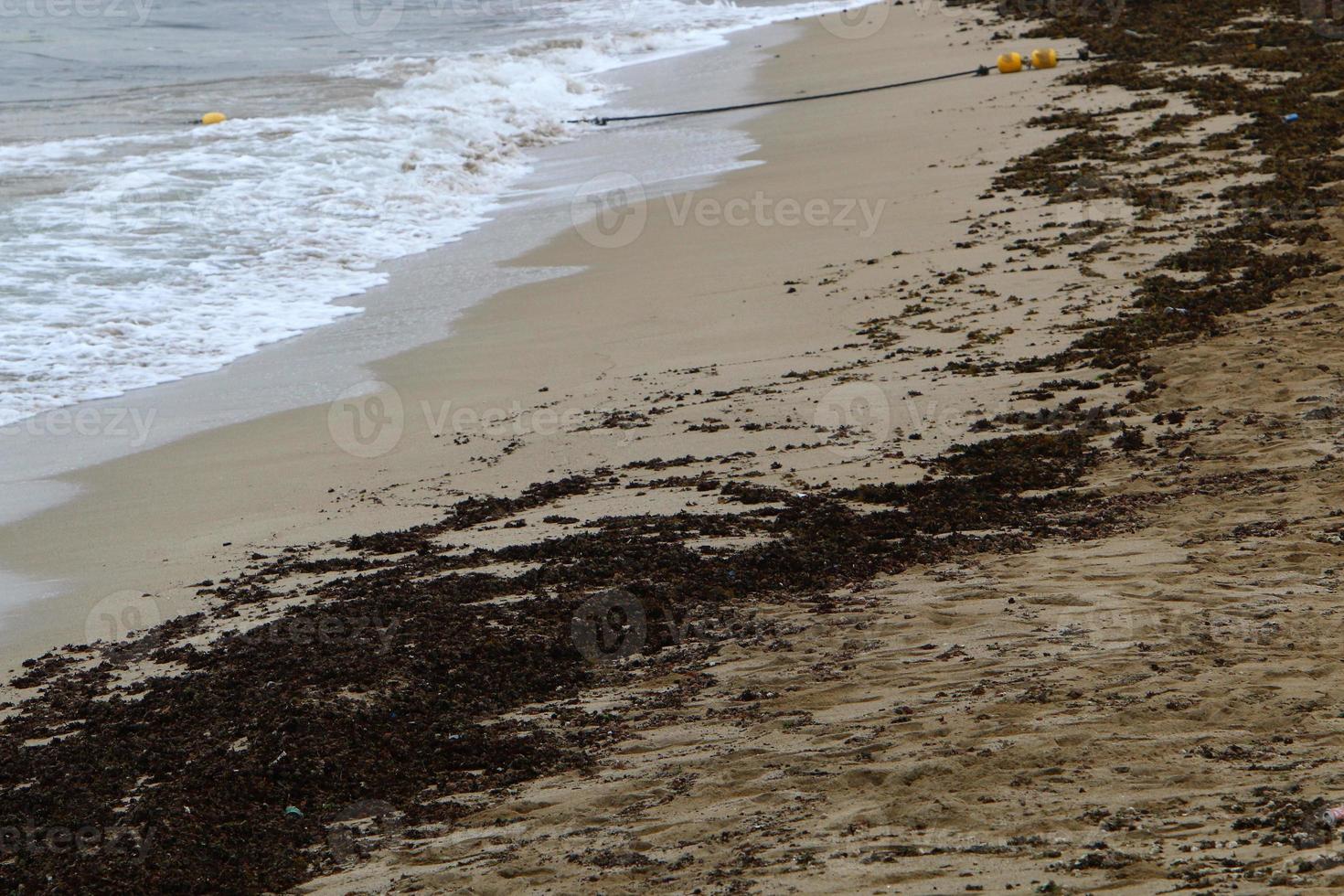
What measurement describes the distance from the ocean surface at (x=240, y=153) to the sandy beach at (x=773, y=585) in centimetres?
229

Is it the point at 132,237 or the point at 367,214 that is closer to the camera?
the point at 132,237

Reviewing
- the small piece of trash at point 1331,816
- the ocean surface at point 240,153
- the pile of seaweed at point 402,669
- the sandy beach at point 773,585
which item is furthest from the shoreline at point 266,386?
the small piece of trash at point 1331,816

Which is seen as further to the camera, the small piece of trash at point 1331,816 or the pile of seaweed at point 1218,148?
the pile of seaweed at point 1218,148

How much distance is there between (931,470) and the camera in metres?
6.13

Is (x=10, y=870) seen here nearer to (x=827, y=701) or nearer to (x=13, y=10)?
(x=827, y=701)

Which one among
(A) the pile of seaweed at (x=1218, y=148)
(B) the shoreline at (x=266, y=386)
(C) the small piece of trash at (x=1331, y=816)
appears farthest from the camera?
(A) the pile of seaweed at (x=1218, y=148)

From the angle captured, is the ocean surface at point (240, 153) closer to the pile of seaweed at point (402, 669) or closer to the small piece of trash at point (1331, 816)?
the pile of seaweed at point (402, 669)

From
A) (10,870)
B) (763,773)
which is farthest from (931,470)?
(10,870)

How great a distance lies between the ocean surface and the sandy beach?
2.29m

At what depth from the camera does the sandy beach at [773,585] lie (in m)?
3.47

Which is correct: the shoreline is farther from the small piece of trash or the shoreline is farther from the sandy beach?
the small piece of trash

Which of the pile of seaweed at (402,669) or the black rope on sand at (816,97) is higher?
the black rope on sand at (816,97)

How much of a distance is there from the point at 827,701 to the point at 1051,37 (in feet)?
51.2

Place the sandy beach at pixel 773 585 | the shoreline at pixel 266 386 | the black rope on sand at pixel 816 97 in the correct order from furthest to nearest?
the black rope on sand at pixel 816 97, the shoreline at pixel 266 386, the sandy beach at pixel 773 585
